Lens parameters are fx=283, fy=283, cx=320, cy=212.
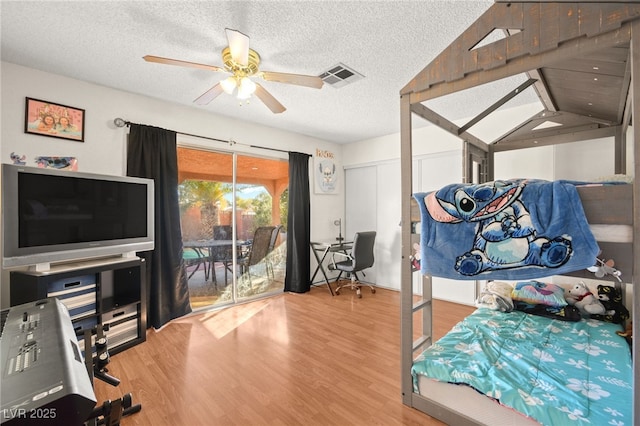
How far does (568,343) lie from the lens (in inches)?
77.4

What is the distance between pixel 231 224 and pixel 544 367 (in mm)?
3357

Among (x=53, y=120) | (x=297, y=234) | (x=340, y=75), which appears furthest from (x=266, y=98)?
(x=297, y=234)

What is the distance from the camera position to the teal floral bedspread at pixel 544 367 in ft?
4.41

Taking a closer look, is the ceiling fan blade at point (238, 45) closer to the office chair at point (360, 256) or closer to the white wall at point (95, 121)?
the white wall at point (95, 121)

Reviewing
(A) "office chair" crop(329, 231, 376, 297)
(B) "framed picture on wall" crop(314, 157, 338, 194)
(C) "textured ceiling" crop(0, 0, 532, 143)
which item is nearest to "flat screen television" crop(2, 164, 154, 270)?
(C) "textured ceiling" crop(0, 0, 532, 143)

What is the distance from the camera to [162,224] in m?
3.05

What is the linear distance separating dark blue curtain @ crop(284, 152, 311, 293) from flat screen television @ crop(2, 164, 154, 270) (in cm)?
196

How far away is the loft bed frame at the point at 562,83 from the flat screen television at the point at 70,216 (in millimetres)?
2442

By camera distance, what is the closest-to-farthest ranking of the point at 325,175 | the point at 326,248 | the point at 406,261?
the point at 406,261
the point at 326,248
the point at 325,175

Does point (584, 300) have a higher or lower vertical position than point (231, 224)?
lower

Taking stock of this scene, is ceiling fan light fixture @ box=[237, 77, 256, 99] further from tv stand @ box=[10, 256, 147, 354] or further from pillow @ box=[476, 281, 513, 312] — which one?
pillow @ box=[476, 281, 513, 312]

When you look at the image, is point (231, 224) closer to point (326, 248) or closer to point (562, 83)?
point (326, 248)

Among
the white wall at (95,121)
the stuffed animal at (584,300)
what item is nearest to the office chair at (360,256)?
the white wall at (95,121)

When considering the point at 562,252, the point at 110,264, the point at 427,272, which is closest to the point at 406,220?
the point at 427,272
